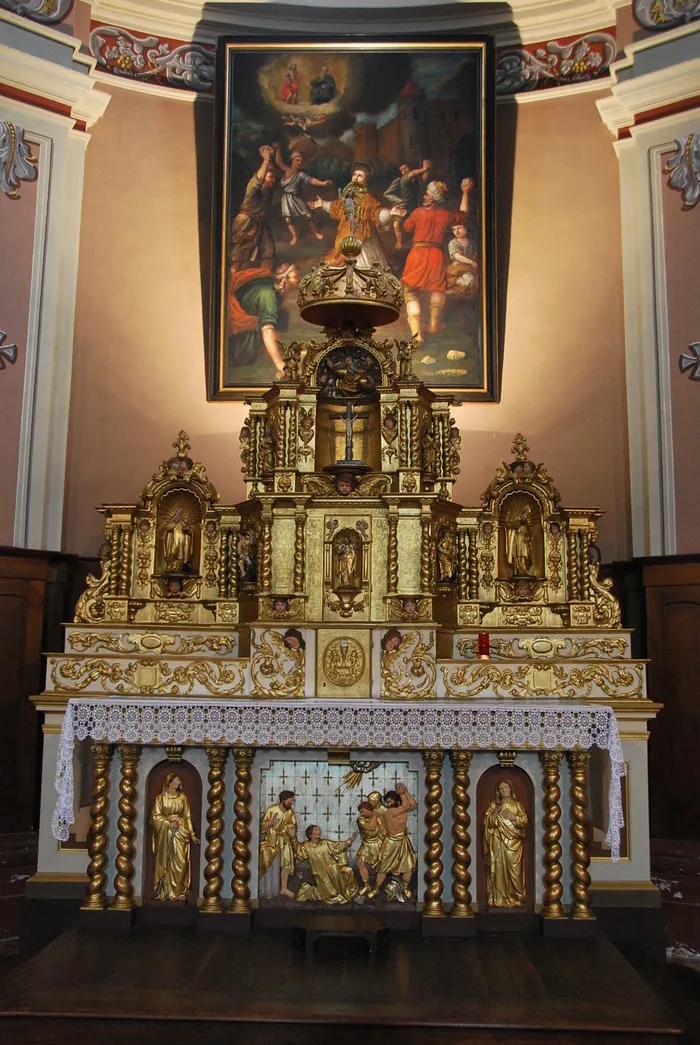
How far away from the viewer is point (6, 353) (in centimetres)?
910

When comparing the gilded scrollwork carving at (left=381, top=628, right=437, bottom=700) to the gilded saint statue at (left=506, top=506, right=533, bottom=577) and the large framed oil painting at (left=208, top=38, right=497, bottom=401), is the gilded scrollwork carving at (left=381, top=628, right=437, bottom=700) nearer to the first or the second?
the gilded saint statue at (left=506, top=506, right=533, bottom=577)

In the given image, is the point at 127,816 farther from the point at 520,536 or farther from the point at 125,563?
the point at 520,536

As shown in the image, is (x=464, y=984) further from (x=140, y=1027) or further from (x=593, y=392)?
(x=593, y=392)

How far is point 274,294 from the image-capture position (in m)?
10.2

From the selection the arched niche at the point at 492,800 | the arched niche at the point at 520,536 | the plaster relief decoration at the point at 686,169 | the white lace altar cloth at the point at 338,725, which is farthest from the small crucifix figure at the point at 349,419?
the plaster relief decoration at the point at 686,169

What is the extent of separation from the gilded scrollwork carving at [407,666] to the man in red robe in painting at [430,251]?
3.35m

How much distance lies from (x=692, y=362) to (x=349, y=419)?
2.92 meters

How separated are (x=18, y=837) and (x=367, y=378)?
14.7ft

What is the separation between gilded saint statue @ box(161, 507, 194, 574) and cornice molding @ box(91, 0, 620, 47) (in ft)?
16.5

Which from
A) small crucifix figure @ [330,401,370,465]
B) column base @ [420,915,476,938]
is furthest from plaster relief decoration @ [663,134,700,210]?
column base @ [420,915,476,938]

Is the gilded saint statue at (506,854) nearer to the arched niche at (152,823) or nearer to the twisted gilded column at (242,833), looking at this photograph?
the twisted gilded column at (242,833)

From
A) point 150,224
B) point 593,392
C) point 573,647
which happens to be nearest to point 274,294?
point 150,224

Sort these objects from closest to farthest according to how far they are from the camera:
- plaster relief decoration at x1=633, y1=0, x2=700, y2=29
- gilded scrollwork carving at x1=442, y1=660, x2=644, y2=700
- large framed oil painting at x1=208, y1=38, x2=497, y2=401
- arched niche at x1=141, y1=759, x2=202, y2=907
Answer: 1. arched niche at x1=141, y1=759, x2=202, y2=907
2. gilded scrollwork carving at x1=442, y1=660, x2=644, y2=700
3. plaster relief decoration at x1=633, y1=0, x2=700, y2=29
4. large framed oil painting at x1=208, y1=38, x2=497, y2=401

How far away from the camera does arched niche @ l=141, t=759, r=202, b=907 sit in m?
7.67
